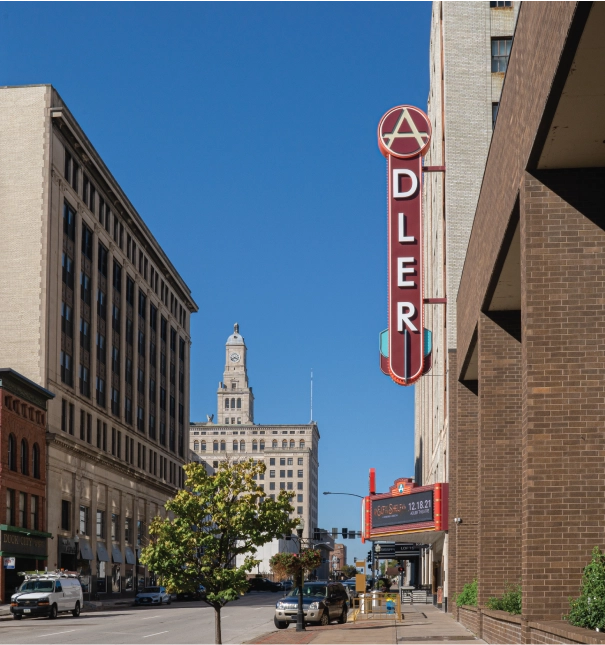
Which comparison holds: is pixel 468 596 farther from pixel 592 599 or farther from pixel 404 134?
pixel 592 599

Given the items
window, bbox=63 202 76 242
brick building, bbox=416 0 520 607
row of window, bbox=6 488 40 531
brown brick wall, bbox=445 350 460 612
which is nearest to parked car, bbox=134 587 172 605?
row of window, bbox=6 488 40 531

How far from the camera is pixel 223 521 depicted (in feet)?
79.0

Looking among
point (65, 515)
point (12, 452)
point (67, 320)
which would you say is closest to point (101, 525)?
point (65, 515)

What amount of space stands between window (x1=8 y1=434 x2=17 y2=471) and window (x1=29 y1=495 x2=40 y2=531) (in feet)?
13.3

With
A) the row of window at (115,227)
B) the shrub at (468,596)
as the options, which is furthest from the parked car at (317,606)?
the row of window at (115,227)

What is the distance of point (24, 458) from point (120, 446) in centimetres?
2659

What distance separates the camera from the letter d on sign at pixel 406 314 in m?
34.2

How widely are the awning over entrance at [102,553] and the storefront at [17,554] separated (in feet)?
44.9

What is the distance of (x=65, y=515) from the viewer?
74250 millimetres

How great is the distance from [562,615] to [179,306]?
110284 millimetres

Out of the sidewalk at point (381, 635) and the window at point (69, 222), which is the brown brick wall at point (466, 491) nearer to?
the sidewalk at point (381, 635)

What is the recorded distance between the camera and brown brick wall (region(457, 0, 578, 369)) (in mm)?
12492

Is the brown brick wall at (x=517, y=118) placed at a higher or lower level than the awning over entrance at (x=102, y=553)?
higher

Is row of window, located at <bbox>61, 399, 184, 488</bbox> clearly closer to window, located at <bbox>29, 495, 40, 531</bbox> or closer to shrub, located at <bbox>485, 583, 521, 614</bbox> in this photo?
window, located at <bbox>29, 495, 40, 531</bbox>
